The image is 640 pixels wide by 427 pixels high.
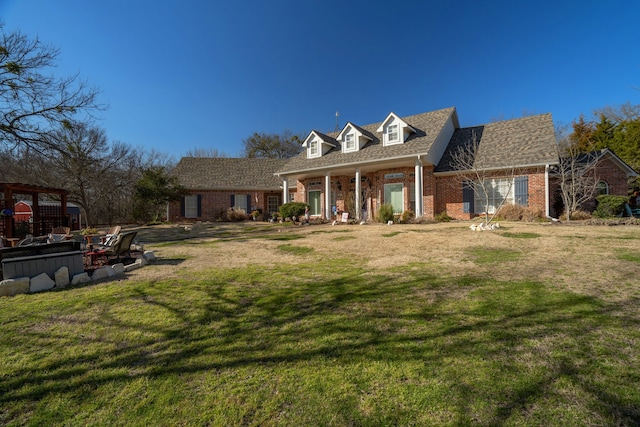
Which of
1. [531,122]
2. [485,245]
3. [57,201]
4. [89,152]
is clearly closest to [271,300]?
[485,245]

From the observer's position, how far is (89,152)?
852 inches

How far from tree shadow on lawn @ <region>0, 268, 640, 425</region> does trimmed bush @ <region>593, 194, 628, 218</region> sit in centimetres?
1430

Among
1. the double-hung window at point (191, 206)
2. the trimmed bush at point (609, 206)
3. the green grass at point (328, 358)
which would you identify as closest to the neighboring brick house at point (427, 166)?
the trimmed bush at point (609, 206)

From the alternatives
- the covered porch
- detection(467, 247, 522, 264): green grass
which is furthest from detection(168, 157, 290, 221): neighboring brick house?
detection(467, 247, 522, 264): green grass

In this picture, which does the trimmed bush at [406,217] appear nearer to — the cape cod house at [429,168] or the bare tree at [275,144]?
the cape cod house at [429,168]

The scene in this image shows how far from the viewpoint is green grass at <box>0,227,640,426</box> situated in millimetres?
1921

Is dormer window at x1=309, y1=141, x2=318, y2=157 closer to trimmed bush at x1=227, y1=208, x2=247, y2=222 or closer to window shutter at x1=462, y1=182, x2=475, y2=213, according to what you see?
trimmed bush at x1=227, y1=208, x2=247, y2=222

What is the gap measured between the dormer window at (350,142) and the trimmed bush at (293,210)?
4.92 m

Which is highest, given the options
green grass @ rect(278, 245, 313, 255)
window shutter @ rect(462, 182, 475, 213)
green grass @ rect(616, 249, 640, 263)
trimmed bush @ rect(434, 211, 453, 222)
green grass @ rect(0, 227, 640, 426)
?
window shutter @ rect(462, 182, 475, 213)

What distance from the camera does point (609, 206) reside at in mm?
13562

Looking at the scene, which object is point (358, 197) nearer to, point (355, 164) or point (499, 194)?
point (355, 164)

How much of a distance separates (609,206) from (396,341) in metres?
17.3

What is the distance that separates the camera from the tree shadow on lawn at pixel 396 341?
81.3 inches

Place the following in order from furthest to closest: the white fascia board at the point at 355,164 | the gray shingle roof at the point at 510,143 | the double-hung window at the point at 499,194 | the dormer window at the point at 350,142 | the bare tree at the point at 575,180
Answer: the dormer window at the point at 350,142 < the white fascia board at the point at 355,164 < the double-hung window at the point at 499,194 < the gray shingle roof at the point at 510,143 < the bare tree at the point at 575,180
